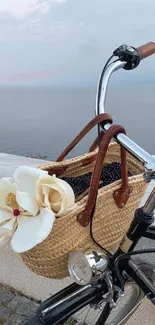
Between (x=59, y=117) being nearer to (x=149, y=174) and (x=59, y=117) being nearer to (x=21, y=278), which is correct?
(x=21, y=278)

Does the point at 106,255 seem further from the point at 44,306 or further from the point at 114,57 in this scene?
the point at 114,57

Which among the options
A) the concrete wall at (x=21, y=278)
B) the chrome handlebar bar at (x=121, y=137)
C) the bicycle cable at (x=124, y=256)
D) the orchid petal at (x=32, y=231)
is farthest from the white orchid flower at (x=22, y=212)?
the concrete wall at (x=21, y=278)

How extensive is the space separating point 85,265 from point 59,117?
1779mm

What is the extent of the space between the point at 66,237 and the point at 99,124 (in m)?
0.19

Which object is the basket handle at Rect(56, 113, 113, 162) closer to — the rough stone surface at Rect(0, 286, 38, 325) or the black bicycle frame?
the black bicycle frame

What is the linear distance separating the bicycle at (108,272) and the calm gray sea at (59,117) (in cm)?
21

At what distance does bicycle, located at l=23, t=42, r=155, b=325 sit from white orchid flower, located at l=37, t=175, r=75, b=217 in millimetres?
123

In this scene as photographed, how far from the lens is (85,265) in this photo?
28.5 inches

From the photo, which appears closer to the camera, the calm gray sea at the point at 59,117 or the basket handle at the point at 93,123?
the basket handle at the point at 93,123

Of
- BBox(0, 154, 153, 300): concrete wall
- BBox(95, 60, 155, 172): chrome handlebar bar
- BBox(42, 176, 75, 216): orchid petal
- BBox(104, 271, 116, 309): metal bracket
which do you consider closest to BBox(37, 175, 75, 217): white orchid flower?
BBox(42, 176, 75, 216): orchid petal

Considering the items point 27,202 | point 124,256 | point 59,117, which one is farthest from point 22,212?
point 59,117

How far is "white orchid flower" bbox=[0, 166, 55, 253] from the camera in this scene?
1.91 feet

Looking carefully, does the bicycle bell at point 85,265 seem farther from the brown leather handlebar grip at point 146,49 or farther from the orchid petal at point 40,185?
the brown leather handlebar grip at point 146,49

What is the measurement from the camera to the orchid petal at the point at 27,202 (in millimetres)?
601
